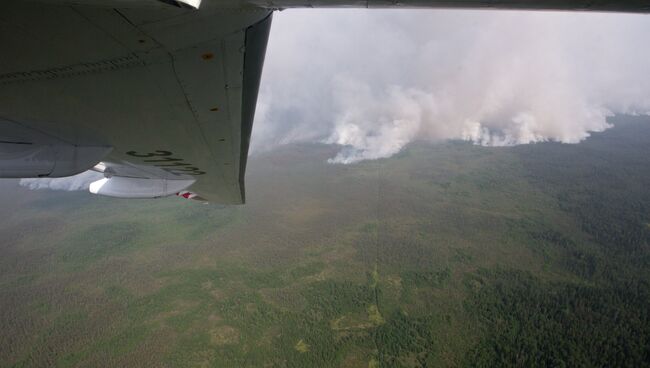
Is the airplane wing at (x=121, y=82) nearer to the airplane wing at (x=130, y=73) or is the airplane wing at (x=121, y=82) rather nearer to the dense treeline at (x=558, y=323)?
the airplane wing at (x=130, y=73)

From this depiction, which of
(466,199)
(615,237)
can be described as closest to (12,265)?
(466,199)

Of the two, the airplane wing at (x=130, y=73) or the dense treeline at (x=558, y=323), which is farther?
the dense treeline at (x=558, y=323)

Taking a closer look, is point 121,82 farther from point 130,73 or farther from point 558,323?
point 558,323

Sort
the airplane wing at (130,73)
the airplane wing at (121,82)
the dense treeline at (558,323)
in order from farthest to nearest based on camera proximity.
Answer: the dense treeline at (558,323), the airplane wing at (121,82), the airplane wing at (130,73)

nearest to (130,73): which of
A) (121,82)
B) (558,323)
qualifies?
(121,82)

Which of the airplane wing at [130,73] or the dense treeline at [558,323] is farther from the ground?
the airplane wing at [130,73]

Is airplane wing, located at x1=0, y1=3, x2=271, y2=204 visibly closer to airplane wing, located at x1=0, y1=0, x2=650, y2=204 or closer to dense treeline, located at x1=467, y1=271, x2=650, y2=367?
airplane wing, located at x1=0, y1=0, x2=650, y2=204

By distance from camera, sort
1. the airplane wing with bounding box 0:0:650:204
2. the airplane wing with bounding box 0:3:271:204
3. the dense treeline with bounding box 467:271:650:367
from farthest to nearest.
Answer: the dense treeline with bounding box 467:271:650:367, the airplane wing with bounding box 0:3:271:204, the airplane wing with bounding box 0:0:650:204

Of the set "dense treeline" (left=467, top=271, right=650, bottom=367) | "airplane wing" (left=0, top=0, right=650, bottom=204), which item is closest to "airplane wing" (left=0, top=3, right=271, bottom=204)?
"airplane wing" (left=0, top=0, right=650, bottom=204)

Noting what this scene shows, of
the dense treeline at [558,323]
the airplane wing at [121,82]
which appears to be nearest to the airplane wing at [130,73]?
the airplane wing at [121,82]
